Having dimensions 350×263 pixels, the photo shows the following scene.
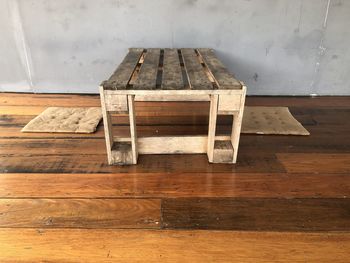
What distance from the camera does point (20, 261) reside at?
1034mm

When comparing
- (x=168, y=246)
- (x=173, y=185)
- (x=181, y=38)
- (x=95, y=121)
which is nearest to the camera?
(x=168, y=246)

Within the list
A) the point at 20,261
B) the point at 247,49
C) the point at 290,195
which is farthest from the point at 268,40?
the point at 20,261

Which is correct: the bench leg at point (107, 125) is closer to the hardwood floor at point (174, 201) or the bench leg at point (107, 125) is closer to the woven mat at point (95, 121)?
the hardwood floor at point (174, 201)

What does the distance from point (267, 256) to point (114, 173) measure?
0.87 metres

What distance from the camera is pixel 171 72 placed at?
172cm

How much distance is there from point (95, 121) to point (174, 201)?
1.04 meters

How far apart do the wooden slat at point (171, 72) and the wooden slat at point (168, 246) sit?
0.73m

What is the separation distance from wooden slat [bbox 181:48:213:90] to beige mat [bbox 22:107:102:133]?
0.79m

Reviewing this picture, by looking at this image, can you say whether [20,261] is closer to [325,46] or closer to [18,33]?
[18,33]

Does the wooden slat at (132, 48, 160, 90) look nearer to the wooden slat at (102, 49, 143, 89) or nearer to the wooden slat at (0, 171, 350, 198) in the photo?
the wooden slat at (102, 49, 143, 89)

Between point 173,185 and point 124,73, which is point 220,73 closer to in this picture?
point 124,73

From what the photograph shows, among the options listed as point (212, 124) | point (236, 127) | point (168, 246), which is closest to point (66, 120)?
point (212, 124)

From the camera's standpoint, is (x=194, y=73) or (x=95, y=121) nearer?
(x=194, y=73)

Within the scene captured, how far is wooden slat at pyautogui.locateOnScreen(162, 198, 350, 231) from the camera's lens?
1.19 meters
